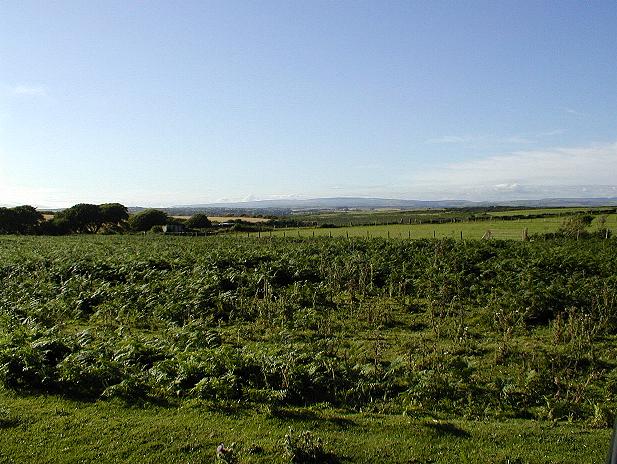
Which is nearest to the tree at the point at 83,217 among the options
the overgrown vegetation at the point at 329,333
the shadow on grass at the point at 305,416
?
the overgrown vegetation at the point at 329,333

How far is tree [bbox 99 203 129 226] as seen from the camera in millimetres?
102125

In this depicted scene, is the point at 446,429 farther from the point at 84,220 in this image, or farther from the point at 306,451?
the point at 84,220

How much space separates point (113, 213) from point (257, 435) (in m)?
103

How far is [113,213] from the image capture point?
103188 millimetres

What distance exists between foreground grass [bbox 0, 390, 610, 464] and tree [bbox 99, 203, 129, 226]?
326 ft

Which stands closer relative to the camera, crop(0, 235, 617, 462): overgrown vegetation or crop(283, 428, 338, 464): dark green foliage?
crop(283, 428, 338, 464): dark green foliage

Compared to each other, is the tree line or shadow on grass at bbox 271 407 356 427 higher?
the tree line

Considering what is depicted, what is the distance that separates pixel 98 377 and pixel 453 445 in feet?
24.2

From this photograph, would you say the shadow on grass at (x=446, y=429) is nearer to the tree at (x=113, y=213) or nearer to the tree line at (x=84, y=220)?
the tree line at (x=84, y=220)

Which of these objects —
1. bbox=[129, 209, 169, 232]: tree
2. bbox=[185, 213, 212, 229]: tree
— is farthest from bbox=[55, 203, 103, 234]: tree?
bbox=[185, 213, 212, 229]: tree

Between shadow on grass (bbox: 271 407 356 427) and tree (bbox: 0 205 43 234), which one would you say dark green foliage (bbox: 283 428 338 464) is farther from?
tree (bbox: 0 205 43 234)

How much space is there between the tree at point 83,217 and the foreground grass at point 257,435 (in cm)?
9584

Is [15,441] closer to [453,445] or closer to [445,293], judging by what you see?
[453,445]

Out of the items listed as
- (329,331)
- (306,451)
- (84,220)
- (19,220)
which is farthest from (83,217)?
(306,451)
